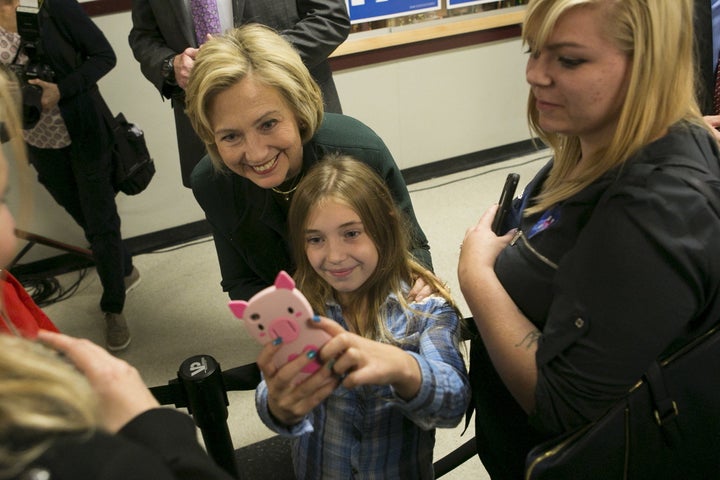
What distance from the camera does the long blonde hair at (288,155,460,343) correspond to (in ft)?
4.27

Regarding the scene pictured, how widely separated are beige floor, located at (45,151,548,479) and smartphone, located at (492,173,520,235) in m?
1.12

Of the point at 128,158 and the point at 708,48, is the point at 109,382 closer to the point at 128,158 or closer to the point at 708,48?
the point at 708,48

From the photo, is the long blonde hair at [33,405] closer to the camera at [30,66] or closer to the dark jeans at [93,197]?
the camera at [30,66]

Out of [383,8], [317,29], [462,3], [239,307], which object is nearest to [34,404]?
[239,307]

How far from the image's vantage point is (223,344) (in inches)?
106

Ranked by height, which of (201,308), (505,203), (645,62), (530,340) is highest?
(645,62)

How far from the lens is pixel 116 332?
2686 millimetres

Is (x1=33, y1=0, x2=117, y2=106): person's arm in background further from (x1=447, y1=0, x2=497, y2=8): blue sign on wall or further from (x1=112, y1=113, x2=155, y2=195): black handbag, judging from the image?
(x1=447, y1=0, x2=497, y2=8): blue sign on wall

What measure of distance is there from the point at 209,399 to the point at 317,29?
4.35 feet

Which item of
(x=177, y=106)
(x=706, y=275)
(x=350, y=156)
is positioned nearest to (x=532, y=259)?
(x=706, y=275)

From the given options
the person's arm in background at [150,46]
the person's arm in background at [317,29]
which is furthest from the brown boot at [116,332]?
the person's arm in background at [317,29]

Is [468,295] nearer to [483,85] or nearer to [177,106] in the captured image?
[177,106]

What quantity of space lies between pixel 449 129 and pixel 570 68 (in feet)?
9.88

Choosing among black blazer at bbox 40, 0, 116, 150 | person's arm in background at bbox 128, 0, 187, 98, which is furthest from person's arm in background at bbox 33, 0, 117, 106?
person's arm in background at bbox 128, 0, 187, 98
